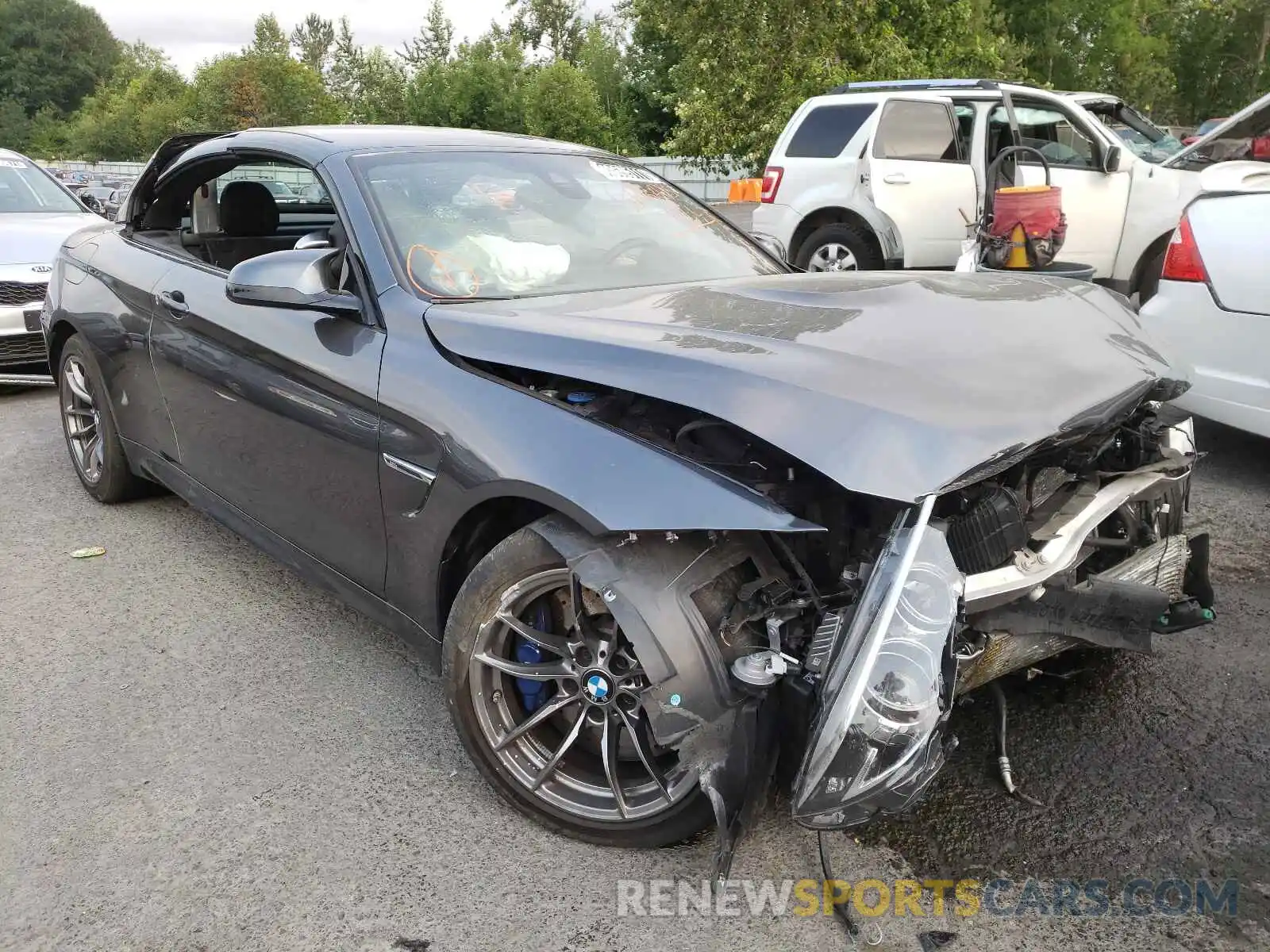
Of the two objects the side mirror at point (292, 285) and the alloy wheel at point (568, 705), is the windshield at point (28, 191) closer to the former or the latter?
the side mirror at point (292, 285)

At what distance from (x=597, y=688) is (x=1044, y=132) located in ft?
27.1

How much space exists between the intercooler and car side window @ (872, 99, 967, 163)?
7.10 m

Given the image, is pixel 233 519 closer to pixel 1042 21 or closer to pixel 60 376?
pixel 60 376

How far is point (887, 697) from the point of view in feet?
6.31

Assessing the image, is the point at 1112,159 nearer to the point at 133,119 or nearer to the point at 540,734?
the point at 540,734

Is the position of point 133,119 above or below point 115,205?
above

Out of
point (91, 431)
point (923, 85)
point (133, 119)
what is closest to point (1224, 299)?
point (923, 85)

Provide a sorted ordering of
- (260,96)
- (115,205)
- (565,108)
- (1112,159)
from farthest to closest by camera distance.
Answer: (260,96) < (565,108) < (115,205) < (1112,159)

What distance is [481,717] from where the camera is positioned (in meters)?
2.51

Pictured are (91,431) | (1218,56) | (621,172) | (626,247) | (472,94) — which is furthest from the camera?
(472,94)

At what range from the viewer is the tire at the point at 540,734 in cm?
230

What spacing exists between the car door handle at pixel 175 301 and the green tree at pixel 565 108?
1628 inches

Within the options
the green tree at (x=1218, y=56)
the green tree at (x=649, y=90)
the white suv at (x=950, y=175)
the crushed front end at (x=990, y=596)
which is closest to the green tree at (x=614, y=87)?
the green tree at (x=649, y=90)

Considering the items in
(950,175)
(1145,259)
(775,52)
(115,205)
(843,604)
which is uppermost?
(775,52)
